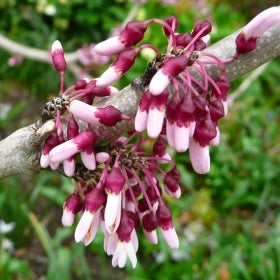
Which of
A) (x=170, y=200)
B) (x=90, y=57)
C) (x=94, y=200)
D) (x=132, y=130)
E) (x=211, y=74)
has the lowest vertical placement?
(x=170, y=200)

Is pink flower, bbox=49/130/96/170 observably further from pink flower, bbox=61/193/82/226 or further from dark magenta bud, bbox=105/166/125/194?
pink flower, bbox=61/193/82/226

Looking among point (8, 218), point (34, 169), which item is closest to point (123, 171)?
point (34, 169)

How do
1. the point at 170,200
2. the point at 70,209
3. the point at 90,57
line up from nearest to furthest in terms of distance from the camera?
1. the point at 70,209
2. the point at 170,200
3. the point at 90,57

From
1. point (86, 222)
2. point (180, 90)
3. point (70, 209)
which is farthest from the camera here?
point (70, 209)

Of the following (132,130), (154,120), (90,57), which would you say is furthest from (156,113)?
(90,57)

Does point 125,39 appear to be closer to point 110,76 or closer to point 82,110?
point 110,76

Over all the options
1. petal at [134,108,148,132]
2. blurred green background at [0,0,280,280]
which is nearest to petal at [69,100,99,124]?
petal at [134,108,148,132]
